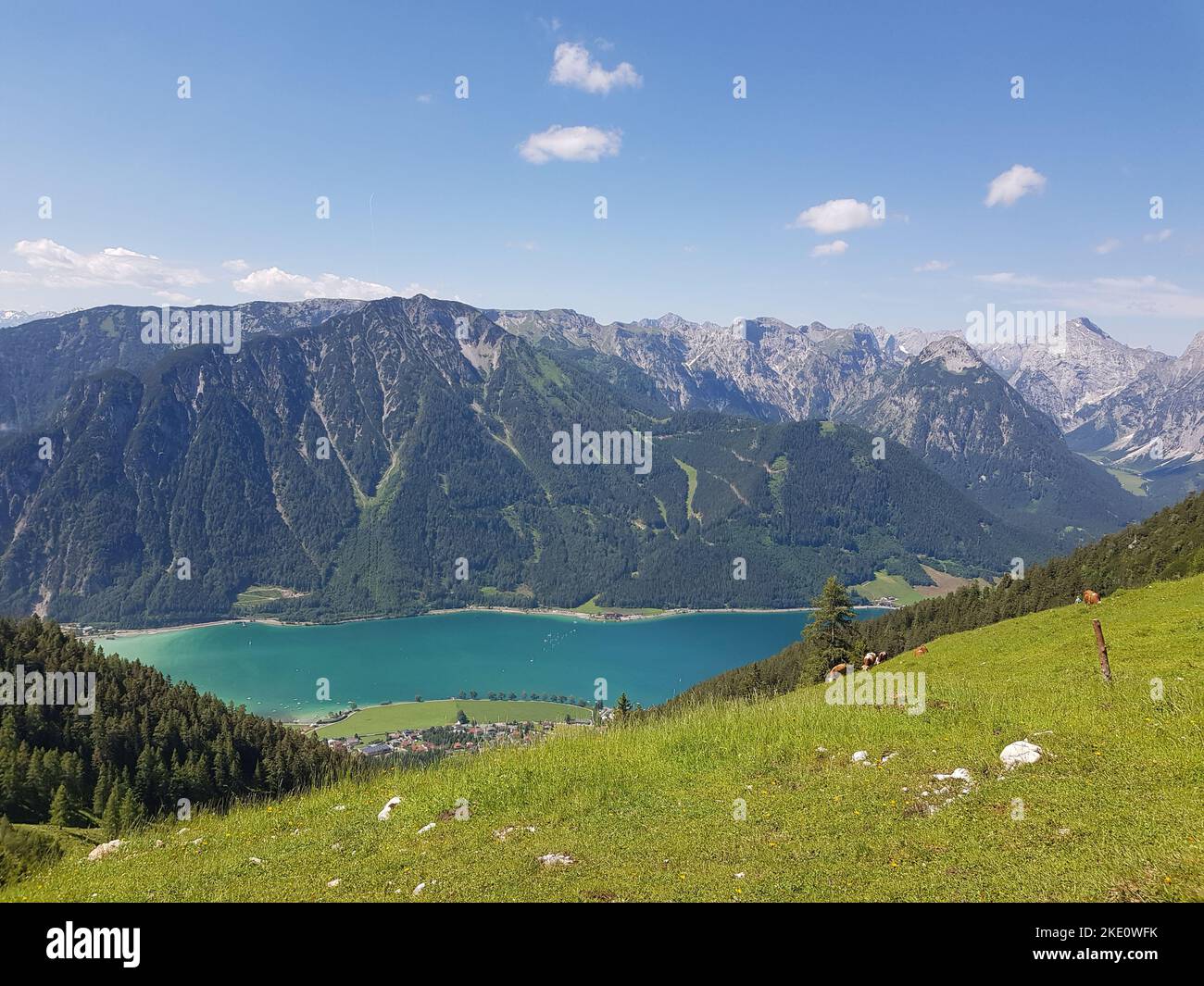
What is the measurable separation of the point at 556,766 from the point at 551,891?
24.8ft

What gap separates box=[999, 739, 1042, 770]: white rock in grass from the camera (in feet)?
46.5

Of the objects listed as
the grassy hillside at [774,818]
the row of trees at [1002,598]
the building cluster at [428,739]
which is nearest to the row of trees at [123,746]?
the grassy hillside at [774,818]

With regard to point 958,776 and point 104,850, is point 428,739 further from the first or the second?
point 958,776

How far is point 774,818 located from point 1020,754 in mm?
5782

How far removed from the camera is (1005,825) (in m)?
11.5

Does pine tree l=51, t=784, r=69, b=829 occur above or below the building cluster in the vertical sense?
above

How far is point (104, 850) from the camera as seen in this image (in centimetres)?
1730

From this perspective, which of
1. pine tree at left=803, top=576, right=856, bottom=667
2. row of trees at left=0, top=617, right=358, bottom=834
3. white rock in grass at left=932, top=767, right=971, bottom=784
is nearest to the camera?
white rock in grass at left=932, top=767, right=971, bottom=784

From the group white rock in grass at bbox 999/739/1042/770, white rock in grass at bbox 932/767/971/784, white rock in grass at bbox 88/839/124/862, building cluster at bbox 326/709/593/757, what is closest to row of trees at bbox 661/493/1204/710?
white rock in grass at bbox 999/739/1042/770

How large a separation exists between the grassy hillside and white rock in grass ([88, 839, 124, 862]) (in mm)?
457

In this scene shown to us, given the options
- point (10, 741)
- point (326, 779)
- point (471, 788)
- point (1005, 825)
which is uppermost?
point (1005, 825)

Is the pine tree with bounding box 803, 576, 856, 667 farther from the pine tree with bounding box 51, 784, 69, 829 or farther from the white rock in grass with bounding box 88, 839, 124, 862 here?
the pine tree with bounding box 51, 784, 69, 829
